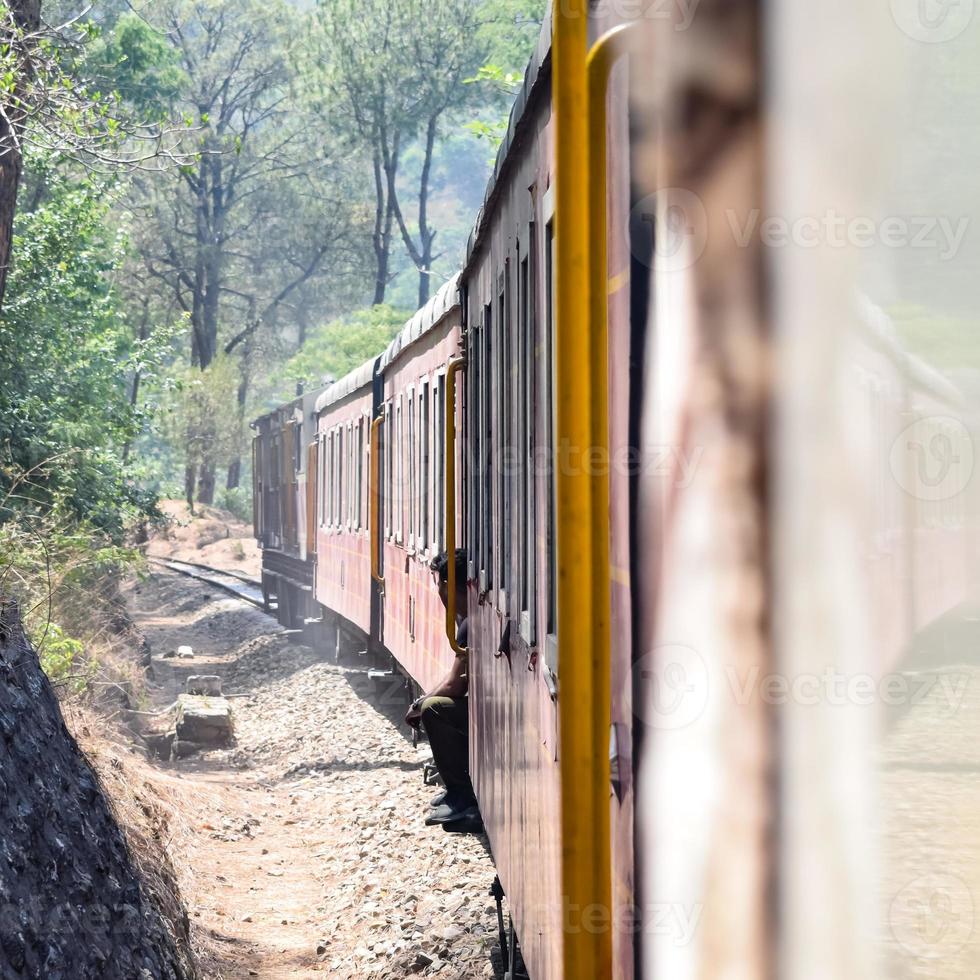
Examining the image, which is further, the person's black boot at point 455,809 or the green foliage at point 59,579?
the green foliage at point 59,579

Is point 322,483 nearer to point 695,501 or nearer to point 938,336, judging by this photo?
point 695,501

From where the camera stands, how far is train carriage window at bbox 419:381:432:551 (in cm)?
999

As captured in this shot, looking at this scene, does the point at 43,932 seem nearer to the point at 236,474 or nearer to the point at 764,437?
the point at 764,437

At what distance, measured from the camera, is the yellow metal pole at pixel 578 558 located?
6.51 ft

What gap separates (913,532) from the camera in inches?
61.2

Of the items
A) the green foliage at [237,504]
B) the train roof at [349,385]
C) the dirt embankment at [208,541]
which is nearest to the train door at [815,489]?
the train roof at [349,385]

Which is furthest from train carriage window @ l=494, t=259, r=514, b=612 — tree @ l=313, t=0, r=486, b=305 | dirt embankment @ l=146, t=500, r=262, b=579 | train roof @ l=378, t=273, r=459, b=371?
tree @ l=313, t=0, r=486, b=305

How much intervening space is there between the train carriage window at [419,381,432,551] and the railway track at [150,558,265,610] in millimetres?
17030

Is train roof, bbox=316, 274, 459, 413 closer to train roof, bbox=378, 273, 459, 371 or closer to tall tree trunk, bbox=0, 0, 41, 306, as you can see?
train roof, bbox=378, 273, 459, 371

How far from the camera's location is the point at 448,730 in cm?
858

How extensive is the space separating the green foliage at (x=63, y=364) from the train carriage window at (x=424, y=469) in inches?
223

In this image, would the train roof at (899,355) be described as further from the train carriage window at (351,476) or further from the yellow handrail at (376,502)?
the train carriage window at (351,476)

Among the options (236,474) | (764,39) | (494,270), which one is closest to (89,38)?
(494,270)

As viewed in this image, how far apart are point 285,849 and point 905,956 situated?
863 cm
